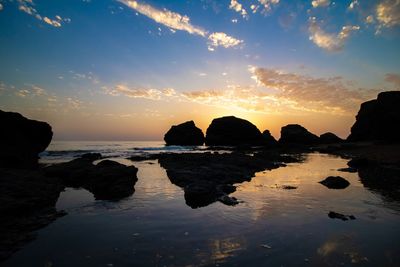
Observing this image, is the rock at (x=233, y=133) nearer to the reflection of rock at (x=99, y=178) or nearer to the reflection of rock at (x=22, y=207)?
the reflection of rock at (x=99, y=178)

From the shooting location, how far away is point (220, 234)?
723 cm

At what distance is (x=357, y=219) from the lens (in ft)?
28.5

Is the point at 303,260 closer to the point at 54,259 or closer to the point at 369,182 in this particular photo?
the point at 54,259

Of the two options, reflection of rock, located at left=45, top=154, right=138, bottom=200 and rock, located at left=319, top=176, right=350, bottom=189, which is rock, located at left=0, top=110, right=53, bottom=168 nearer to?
reflection of rock, located at left=45, top=154, right=138, bottom=200

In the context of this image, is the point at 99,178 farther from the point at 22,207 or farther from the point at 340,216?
the point at 340,216

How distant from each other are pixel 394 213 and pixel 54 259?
11167 mm

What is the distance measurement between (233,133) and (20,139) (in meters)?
96.8

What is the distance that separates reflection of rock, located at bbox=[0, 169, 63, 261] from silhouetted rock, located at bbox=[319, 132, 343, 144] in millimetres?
93822

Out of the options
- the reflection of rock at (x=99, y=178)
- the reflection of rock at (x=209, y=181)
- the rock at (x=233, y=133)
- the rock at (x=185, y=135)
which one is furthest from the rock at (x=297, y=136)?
the reflection of rock at (x=99, y=178)

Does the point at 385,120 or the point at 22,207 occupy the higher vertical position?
the point at 385,120

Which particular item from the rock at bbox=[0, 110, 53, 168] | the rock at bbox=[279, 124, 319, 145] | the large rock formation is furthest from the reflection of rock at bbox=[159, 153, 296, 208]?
the rock at bbox=[279, 124, 319, 145]

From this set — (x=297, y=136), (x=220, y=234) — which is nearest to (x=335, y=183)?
(x=220, y=234)

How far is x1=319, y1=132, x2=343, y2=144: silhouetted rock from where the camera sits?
9063cm

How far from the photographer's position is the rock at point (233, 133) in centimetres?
11607
